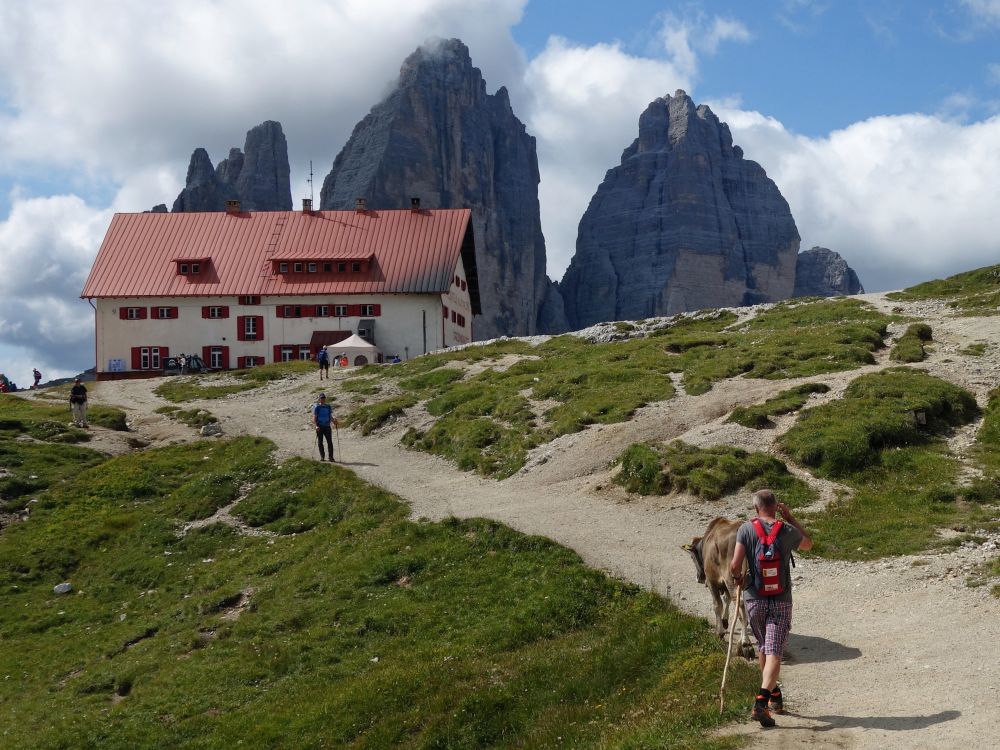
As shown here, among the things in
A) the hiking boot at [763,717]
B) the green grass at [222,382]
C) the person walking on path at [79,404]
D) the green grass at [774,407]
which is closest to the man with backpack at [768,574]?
the hiking boot at [763,717]

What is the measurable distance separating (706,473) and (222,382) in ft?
141

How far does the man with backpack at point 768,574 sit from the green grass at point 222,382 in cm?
4989

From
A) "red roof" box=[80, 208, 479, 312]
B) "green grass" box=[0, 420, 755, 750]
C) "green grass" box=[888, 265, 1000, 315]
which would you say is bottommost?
"green grass" box=[0, 420, 755, 750]

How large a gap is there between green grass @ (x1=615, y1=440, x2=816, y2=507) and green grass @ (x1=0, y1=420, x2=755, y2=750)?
228 inches

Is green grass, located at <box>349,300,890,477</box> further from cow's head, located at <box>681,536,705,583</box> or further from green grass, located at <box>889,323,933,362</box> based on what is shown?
cow's head, located at <box>681,536,705,583</box>

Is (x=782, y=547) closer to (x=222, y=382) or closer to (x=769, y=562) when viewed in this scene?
(x=769, y=562)

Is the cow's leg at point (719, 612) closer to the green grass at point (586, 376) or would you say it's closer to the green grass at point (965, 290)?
the green grass at point (586, 376)

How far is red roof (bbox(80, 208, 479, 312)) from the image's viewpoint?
83062mm

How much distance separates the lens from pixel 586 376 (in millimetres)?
44594

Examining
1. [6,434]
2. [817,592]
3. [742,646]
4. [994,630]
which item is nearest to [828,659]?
[742,646]

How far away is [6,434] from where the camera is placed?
46406 mm

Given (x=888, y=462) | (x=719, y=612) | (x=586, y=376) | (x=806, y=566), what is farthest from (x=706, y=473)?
(x=586, y=376)

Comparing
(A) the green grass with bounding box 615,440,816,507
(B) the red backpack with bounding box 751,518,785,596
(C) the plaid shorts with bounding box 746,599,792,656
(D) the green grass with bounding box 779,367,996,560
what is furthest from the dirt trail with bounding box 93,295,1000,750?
(B) the red backpack with bounding box 751,518,785,596

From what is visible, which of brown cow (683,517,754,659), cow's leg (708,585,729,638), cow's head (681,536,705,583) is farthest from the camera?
cow's head (681,536,705,583)
